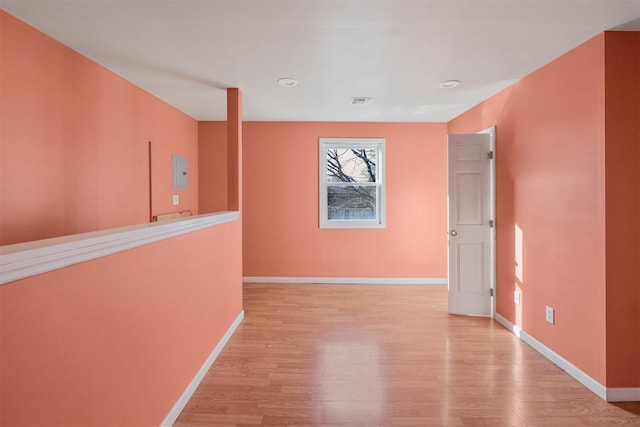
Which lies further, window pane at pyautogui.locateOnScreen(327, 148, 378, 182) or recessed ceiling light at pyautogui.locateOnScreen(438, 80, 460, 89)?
window pane at pyautogui.locateOnScreen(327, 148, 378, 182)

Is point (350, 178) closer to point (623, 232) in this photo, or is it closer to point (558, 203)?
point (558, 203)

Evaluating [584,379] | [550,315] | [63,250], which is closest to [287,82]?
[63,250]

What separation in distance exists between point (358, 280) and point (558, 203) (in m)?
3.15

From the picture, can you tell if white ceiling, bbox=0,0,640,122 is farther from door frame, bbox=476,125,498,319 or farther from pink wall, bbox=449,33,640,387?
door frame, bbox=476,125,498,319

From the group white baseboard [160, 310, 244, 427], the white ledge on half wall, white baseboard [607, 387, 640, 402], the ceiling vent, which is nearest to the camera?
the white ledge on half wall

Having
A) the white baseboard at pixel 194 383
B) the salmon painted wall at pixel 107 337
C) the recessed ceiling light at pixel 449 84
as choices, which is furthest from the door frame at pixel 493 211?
the salmon painted wall at pixel 107 337

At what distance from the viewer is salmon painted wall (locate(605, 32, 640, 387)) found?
2.30 metres

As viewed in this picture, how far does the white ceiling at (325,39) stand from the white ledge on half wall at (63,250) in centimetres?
140

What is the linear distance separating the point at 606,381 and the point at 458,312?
1.75m

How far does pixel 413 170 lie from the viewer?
5.35 metres

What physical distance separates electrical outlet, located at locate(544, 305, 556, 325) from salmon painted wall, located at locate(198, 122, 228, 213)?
4373 millimetres

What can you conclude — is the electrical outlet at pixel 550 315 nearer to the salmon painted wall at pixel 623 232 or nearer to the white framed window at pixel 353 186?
the salmon painted wall at pixel 623 232

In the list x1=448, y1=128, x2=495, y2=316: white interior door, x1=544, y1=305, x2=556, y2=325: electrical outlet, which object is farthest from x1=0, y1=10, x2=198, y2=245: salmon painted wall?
x1=544, y1=305, x2=556, y2=325: electrical outlet

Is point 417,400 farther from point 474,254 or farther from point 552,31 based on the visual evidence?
point 552,31
